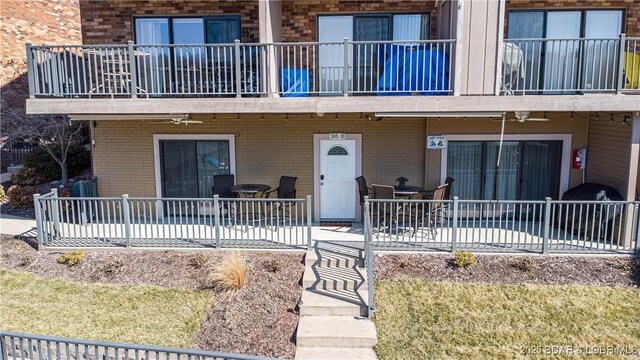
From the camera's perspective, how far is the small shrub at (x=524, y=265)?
8.55 metres

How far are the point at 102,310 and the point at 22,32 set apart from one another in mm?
14463

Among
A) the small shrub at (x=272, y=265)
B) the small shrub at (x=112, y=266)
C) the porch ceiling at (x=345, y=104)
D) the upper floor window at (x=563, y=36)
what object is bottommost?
the small shrub at (x=112, y=266)

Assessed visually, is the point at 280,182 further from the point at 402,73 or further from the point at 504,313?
the point at 504,313

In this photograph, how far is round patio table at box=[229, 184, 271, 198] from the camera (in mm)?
10859

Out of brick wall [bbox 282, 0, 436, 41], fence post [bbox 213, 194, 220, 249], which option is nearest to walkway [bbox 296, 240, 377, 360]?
fence post [bbox 213, 194, 220, 249]

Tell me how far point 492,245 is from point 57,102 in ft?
31.4

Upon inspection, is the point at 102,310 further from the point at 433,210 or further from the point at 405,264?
the point at 433,210

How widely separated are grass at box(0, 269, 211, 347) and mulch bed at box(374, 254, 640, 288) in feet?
11.5

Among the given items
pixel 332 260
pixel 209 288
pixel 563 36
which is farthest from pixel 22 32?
pixel 563 36

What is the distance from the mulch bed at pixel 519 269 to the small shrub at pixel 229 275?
2471 mm

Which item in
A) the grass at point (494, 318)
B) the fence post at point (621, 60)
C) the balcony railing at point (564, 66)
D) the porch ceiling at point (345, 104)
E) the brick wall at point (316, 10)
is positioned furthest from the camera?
the brick wall at point (316, 10)

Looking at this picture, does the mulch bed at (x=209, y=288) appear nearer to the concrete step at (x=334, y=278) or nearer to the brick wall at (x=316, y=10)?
the concrete step at (x=334, y=278)

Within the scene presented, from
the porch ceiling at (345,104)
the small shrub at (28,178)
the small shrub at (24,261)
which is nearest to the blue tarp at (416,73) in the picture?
the porch ceiling at (345,104)

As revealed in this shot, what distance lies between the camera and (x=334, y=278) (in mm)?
8297
